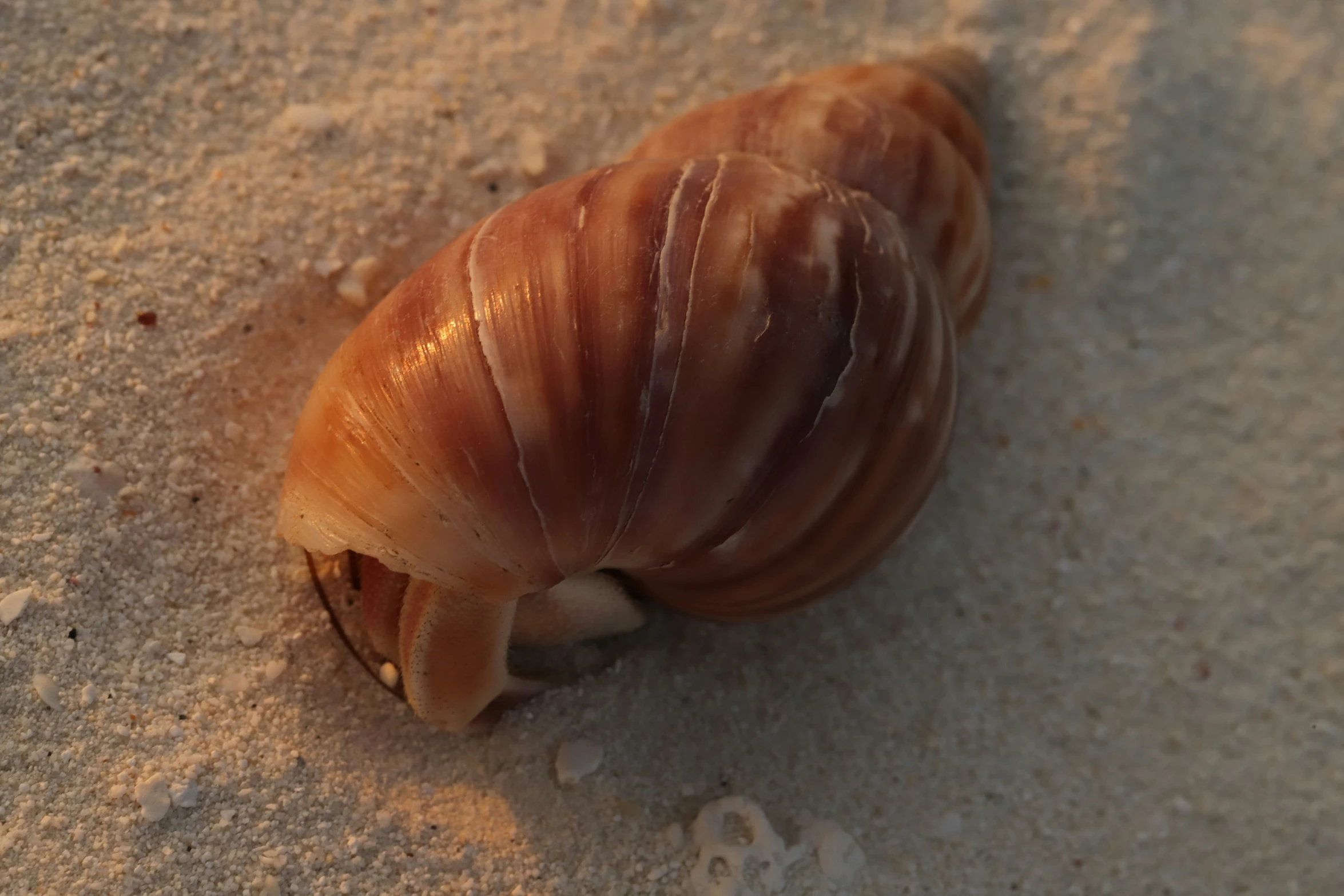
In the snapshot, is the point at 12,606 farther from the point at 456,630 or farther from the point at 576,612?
the point at 576,612

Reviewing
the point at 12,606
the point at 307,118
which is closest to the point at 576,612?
the point at 12,606

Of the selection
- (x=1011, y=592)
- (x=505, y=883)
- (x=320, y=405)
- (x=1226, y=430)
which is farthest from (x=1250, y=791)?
(x=320, y=405)

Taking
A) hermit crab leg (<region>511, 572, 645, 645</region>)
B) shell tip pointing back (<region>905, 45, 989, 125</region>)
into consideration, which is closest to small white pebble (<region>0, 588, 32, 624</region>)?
hermit crab leg (<region>511, 572, 645, 645</region>)

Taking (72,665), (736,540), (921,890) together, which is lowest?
(921,890)

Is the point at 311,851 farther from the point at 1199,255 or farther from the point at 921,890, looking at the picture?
the point at 1199,255

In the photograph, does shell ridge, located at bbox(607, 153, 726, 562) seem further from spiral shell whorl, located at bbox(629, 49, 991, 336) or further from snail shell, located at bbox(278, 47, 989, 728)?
spiral shell whorl, located at bbox(629, 49, 991, 336)

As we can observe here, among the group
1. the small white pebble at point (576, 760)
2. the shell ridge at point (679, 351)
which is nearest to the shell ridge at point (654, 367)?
the shell ridge at point (679, 351)
